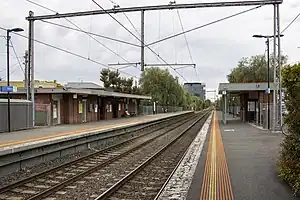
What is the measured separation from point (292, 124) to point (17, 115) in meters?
18.3

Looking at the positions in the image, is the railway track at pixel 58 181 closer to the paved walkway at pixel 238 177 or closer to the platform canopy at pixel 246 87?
the paved walkway at pixel 238 177

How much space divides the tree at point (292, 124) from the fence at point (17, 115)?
55.7 ft

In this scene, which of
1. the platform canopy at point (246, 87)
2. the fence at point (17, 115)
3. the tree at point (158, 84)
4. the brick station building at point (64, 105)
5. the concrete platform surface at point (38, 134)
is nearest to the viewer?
the concrete platform surface at point (38, 134)

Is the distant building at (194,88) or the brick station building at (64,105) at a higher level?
the distant building at (194,88)

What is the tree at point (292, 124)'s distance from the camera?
8.51m

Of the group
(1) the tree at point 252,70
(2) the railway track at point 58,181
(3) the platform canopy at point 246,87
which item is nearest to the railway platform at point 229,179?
(2) the railway track at point 58,181

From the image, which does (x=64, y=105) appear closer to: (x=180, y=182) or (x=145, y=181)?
(x=145, y=181)

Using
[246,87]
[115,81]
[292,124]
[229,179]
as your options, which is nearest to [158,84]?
[115,81]

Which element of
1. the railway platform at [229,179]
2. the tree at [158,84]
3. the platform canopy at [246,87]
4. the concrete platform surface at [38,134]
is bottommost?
the railway platform at [229,179]

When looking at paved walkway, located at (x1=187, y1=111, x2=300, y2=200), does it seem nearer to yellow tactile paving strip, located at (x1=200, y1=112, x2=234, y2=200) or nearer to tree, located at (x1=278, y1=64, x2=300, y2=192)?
yellow tactile paving strip, located at (x1=200, y1=112, x2=234, y2=200)

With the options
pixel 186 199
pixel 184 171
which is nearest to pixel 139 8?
pixel 184 171

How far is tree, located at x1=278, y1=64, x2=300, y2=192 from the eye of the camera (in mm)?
8508

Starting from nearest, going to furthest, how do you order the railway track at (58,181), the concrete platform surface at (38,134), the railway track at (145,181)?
the railway track at (145,181) < the railway track at (58,181) < the concrete platform surface at (38,134)

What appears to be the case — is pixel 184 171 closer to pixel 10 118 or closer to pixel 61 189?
pixel 61 189
